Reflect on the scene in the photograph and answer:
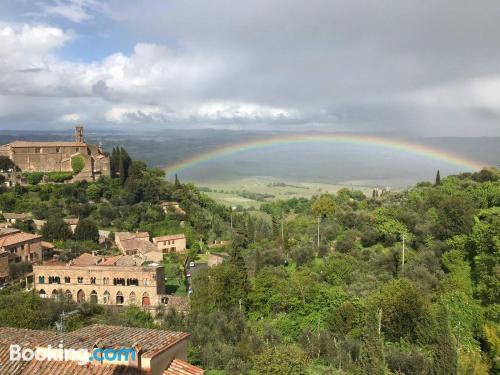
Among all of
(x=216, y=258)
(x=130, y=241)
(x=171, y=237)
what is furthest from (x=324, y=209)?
(x=130, y=241)

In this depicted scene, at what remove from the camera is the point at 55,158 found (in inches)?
1861

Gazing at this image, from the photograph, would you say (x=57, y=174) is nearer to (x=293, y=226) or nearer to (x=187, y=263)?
(x=187, y=263)

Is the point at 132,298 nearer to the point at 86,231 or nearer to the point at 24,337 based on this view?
the point at 86,231

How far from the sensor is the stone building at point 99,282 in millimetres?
26156

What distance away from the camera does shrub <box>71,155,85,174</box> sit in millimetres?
46562

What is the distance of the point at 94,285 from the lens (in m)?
26.6

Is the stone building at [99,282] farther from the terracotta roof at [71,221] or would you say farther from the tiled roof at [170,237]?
the terracotta roof at [71,221]

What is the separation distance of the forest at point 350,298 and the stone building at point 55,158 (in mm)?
8464

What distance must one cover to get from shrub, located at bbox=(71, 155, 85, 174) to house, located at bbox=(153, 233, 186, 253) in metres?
14.5

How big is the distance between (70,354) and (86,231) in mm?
31110

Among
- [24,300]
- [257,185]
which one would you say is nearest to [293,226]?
[24,300]

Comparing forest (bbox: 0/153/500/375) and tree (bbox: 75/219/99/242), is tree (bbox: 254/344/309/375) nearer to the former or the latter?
forest (bbox: 0/153/500/375)

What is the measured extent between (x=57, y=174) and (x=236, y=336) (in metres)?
35.2

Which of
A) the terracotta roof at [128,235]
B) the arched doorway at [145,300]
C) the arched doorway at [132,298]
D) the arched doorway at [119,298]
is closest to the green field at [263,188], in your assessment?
the terracotta roof at [128,235]
